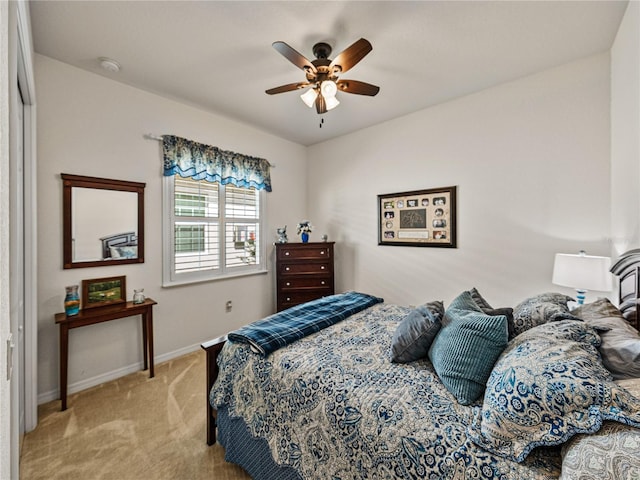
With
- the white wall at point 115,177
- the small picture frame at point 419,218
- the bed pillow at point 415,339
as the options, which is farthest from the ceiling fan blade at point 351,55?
the white wall at point 115,177

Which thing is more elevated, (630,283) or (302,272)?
(630,283)

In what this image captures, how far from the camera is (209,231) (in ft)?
11.4

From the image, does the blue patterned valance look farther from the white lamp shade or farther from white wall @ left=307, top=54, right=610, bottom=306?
the white lamp shade

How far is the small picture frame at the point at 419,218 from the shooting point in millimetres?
3211

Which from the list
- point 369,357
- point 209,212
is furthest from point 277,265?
point 369,357

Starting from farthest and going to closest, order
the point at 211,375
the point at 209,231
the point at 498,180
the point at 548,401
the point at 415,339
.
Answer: the point at 209,231, the point at 498,180, the point at 211,375, the point at 415,339, the point at 548,401

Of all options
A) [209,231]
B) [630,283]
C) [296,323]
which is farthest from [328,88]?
[630,283]

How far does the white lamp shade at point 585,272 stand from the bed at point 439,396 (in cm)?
34

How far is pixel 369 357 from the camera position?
1.60 metres

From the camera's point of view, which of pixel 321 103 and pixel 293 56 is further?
pixel 321 103

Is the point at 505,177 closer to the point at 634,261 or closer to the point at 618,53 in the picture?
the point at 618,53

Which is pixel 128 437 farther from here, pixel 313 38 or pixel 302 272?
pixel 313 38

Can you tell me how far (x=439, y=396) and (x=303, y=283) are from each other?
2.73 m

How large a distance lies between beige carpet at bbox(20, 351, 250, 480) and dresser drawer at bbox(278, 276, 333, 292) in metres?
1.53
